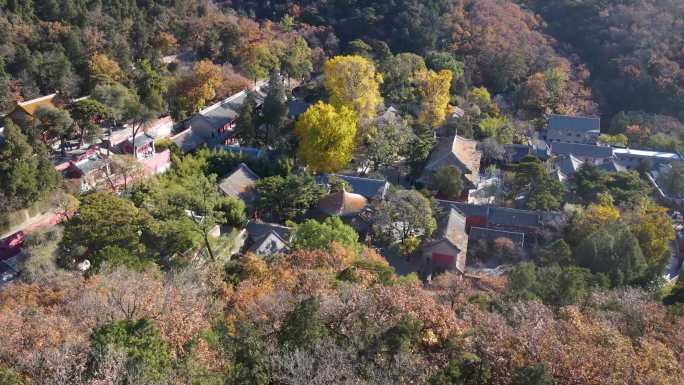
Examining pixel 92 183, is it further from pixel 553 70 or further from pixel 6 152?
pixel 553 70

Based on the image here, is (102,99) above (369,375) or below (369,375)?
below

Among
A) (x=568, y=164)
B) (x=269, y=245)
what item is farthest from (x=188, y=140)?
(x=568, y=164)

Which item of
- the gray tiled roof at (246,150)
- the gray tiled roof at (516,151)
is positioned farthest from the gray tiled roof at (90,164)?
the gray tiled roof at (516,151)

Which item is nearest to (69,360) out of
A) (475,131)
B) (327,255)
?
(327,255)

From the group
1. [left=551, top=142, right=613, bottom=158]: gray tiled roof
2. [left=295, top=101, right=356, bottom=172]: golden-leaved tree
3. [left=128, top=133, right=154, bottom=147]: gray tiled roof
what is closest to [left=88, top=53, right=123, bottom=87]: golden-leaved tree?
[left=128, top=133, right=154, bottom=147]: gray tiled roof

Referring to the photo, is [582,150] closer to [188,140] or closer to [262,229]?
[262,229]

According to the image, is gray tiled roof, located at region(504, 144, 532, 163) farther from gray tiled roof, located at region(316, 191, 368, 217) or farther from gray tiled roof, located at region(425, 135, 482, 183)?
gray tiled roof, located at region(316, 191, 368, 217)

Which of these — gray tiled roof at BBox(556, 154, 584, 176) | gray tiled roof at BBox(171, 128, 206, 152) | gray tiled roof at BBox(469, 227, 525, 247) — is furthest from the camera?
gray tiled roof at BBox(556, 154, 584, 176)
